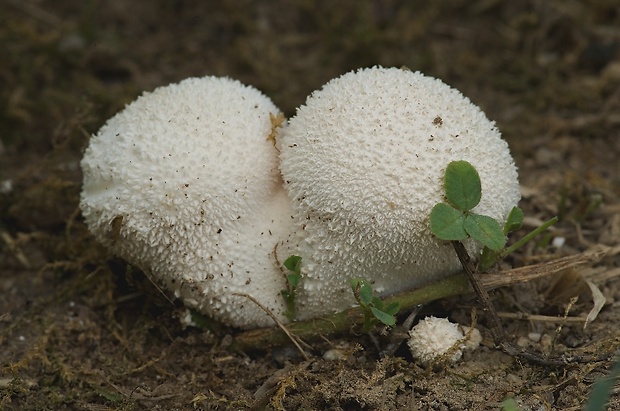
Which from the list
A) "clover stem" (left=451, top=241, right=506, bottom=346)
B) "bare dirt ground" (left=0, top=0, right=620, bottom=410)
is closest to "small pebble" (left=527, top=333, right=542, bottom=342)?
"bare dirt ground" (left=0, top=0, right=620, bottom=410)

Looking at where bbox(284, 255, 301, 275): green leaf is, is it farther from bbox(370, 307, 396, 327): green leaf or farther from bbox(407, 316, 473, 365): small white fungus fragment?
bbox(407, 316, 473, 365): small white fungus fragment

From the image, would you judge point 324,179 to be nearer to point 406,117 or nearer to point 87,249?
point 406,117

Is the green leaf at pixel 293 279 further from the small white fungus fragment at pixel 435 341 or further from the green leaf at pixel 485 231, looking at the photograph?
the green leaf at pixel 485 231

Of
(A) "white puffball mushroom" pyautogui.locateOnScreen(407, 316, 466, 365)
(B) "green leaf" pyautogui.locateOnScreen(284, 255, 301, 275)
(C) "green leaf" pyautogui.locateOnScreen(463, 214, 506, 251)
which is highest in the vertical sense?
(C) "green leaf" pyautogui.locateOnScreen(463, 214, 506, 251)

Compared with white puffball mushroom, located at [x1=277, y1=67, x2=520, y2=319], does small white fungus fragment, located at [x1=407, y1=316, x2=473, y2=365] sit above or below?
below

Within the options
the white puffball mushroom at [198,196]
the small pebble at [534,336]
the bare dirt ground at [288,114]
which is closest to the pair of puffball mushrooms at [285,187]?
the white puffball mushroom at [198,196]

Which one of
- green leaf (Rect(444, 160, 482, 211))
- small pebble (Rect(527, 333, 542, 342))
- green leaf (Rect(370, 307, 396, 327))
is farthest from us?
small pebble (Rect(527, 333, 542, 342))
